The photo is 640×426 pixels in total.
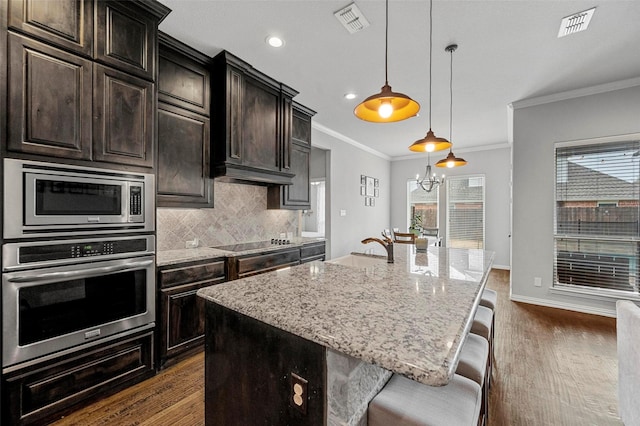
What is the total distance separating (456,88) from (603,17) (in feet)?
4.67

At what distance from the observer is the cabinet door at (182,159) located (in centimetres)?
249

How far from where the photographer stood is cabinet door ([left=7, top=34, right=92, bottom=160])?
1.55 m

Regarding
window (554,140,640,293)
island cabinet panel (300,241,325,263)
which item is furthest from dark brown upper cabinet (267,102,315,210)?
window (554,140,640,293)

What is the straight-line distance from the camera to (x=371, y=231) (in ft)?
22.9

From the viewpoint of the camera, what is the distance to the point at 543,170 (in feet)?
12.9

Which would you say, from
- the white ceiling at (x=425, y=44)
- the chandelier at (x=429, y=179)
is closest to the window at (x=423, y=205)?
the chandelier at (x=429, y=179)

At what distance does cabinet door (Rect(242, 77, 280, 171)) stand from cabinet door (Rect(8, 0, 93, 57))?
4.61ft

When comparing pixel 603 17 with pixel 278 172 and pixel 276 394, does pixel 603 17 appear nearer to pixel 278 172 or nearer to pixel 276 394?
pixel 278 172

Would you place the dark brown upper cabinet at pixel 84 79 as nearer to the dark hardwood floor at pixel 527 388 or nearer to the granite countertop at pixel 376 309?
the granite countertop at pixel 376 309

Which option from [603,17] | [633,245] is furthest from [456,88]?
[633,245]

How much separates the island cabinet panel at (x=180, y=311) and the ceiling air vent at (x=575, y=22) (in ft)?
12.4

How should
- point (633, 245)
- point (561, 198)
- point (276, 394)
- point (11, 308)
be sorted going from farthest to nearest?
point (561, 198), point (633, 245), point (11, 308), point (276, 394)

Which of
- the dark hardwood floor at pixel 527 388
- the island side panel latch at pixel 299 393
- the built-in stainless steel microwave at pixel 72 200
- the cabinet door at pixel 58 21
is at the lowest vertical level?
the dark hardwood floor at pixel 527 388

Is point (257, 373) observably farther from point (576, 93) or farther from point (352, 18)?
point (576, 93)
